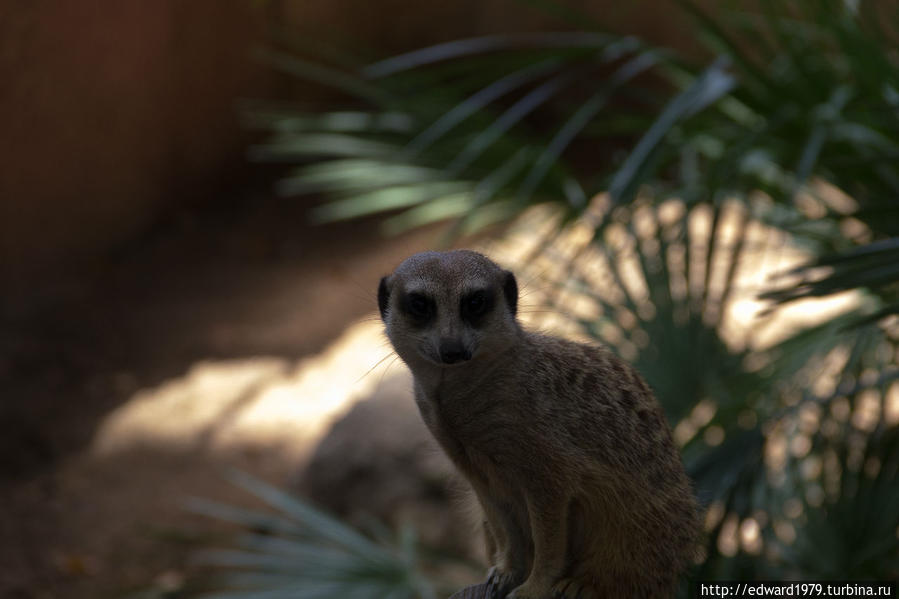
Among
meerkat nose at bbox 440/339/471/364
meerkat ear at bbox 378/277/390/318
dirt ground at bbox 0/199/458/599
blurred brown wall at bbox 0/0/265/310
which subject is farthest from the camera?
blurred brown wall at bbox 0/0/265/310

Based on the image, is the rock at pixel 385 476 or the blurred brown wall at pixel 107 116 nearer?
the rock at pixel 385 476

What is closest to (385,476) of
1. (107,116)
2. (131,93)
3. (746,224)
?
(746,224)

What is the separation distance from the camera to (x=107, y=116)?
5.67 metres

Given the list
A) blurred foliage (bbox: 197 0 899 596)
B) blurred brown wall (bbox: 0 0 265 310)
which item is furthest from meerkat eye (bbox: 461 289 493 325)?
blurred brown wall (bbox: 0 0 265 310)

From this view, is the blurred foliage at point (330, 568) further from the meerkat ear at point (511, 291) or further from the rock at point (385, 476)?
the meerkat ear at point (511, 291)

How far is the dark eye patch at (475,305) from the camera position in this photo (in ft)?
3.81

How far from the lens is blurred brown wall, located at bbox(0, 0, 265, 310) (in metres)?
5.12

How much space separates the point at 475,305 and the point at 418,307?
0.25 feet

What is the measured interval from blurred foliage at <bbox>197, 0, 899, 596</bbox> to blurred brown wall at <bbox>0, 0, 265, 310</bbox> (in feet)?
9.58

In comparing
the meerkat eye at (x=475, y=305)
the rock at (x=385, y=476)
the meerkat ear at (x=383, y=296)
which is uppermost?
the rock at (x=385, y=476)

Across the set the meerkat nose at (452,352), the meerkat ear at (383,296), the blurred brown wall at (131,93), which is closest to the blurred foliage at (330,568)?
the meerkat ear at (383,296)

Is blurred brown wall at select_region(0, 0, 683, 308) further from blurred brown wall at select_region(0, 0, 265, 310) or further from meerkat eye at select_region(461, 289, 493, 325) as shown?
meerkat eye at select_region(461, 289, 493, 325)

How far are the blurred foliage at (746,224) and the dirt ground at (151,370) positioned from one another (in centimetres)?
200

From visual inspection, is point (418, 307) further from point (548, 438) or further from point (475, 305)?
point (548, 438)
